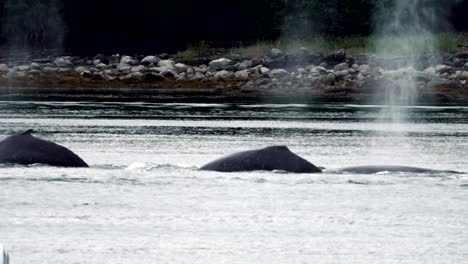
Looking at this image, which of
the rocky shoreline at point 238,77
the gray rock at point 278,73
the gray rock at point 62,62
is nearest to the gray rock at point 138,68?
the rocky shoreline at point 238,77

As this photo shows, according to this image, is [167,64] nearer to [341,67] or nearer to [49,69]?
[49,69]

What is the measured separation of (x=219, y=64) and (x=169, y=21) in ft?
45.0

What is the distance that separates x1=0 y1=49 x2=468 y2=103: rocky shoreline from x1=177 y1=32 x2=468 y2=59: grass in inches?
84.5

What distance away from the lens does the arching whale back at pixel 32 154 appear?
985 inches

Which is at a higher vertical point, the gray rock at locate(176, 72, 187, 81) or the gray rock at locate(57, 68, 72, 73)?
the gray rock at locate(57, 68, 72, 73)

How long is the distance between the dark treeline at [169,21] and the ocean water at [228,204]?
46.3m

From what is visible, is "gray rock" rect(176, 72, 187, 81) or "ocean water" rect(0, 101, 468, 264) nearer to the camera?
"ocean water" rect(0, 101, 468, 264)

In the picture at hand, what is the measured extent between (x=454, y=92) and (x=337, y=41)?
16.9m

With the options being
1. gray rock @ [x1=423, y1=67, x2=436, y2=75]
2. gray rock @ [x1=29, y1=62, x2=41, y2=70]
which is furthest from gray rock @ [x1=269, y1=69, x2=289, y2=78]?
gray rock @ [x1=29, y1=62, x2=41, y2=70]

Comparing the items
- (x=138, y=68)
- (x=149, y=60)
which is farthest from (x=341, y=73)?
(x=149, y=60)

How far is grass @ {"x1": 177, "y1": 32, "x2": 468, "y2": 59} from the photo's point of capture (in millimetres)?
72312

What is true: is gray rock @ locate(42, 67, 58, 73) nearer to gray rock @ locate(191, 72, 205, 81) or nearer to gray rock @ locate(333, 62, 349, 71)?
gray rock @ locate(191, 72, 205, 81)

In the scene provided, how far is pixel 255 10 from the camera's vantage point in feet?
276

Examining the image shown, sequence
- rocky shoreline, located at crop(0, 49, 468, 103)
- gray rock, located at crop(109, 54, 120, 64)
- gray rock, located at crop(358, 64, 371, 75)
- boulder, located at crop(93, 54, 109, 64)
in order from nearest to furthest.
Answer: rocky shoreline, located at crop(0, 49, 468, 103) → gray rock, located at crop(358, 64, 371, 75) → gray rock, located at crop(109, 54, 120, 64) → boulder, located at crop(93, 54, 109, 64)
